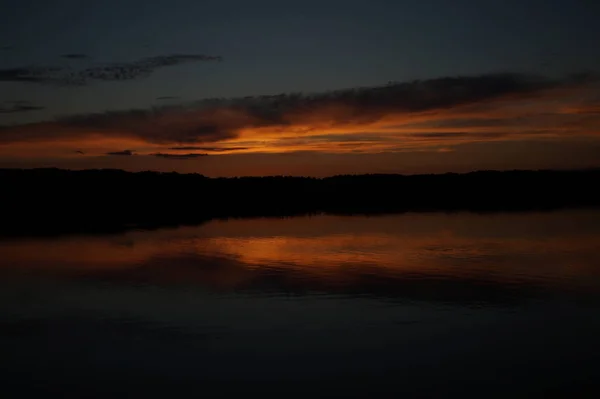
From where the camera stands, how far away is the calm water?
8281 millimetres

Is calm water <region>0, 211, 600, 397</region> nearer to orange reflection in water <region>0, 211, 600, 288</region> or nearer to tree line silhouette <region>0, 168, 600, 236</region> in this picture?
orange reflection in water <region>0, 211, 600, 288</region>

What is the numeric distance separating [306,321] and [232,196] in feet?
157

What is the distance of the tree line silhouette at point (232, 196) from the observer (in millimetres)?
37938

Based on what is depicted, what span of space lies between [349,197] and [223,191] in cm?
1188

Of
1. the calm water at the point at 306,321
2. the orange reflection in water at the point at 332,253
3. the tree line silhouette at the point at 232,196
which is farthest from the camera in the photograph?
the tree line silhouette at the point at 232,196

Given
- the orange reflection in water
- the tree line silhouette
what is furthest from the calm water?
the tree line silhouette

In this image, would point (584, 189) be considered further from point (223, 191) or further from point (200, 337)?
point (200, 337)

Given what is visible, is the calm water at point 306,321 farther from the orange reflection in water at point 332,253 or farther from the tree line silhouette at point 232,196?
the tree line silhouette at point 232,196

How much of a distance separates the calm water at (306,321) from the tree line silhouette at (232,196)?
13.9 m

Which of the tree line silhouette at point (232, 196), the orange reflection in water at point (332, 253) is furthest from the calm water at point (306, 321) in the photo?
the tree line silhouette at point (232, 196)

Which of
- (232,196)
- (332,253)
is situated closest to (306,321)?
(332,253)

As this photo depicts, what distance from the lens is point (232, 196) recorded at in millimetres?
58312

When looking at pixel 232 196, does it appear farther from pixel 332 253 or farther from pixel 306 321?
pixel 306 321

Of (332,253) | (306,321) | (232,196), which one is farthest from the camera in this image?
(232,196)
